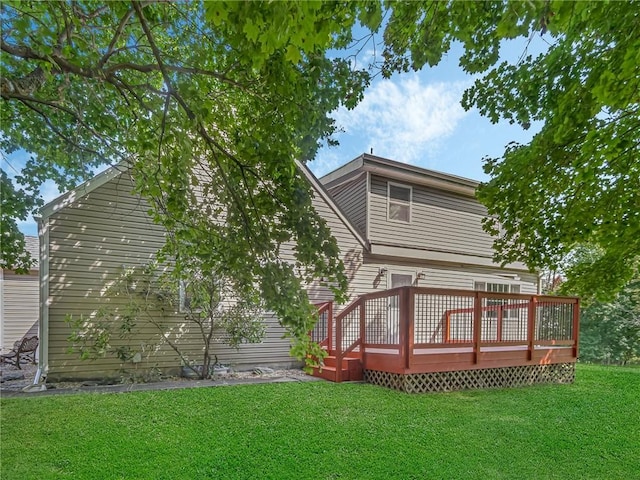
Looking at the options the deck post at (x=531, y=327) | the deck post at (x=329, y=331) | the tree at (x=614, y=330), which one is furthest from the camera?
the tree at (x=614, y=330)

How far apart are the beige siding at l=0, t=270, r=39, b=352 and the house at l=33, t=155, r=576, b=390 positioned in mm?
5589

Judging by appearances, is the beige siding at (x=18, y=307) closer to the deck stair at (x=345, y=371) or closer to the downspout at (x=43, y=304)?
the downspout at (x=43, y=304)

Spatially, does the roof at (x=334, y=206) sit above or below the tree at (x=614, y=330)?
above

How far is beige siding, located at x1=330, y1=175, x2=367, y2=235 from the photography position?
10.4 metres

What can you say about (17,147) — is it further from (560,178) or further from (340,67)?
(560,178)

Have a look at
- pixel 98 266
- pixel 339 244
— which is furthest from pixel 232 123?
pixel 339 244

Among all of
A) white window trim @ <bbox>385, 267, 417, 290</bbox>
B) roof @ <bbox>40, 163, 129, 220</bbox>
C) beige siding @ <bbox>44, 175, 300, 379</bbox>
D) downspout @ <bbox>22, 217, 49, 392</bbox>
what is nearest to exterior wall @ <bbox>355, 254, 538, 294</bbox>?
white window trim @ <bbox>385, 267, 417, 290</bbox>

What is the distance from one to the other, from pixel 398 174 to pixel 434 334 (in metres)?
4.81

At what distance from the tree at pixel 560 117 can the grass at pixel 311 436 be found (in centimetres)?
233

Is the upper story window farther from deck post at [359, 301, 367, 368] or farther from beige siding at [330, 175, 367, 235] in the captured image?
deck post at [359, 301, 367, 368]

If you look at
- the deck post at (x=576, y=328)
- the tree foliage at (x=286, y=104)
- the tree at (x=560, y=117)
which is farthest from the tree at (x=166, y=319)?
the deck post at (x=576, y=328)

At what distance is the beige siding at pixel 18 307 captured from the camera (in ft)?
35.5

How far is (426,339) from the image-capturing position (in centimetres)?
750

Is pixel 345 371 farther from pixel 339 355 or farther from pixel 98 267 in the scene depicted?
pixel 98 267
